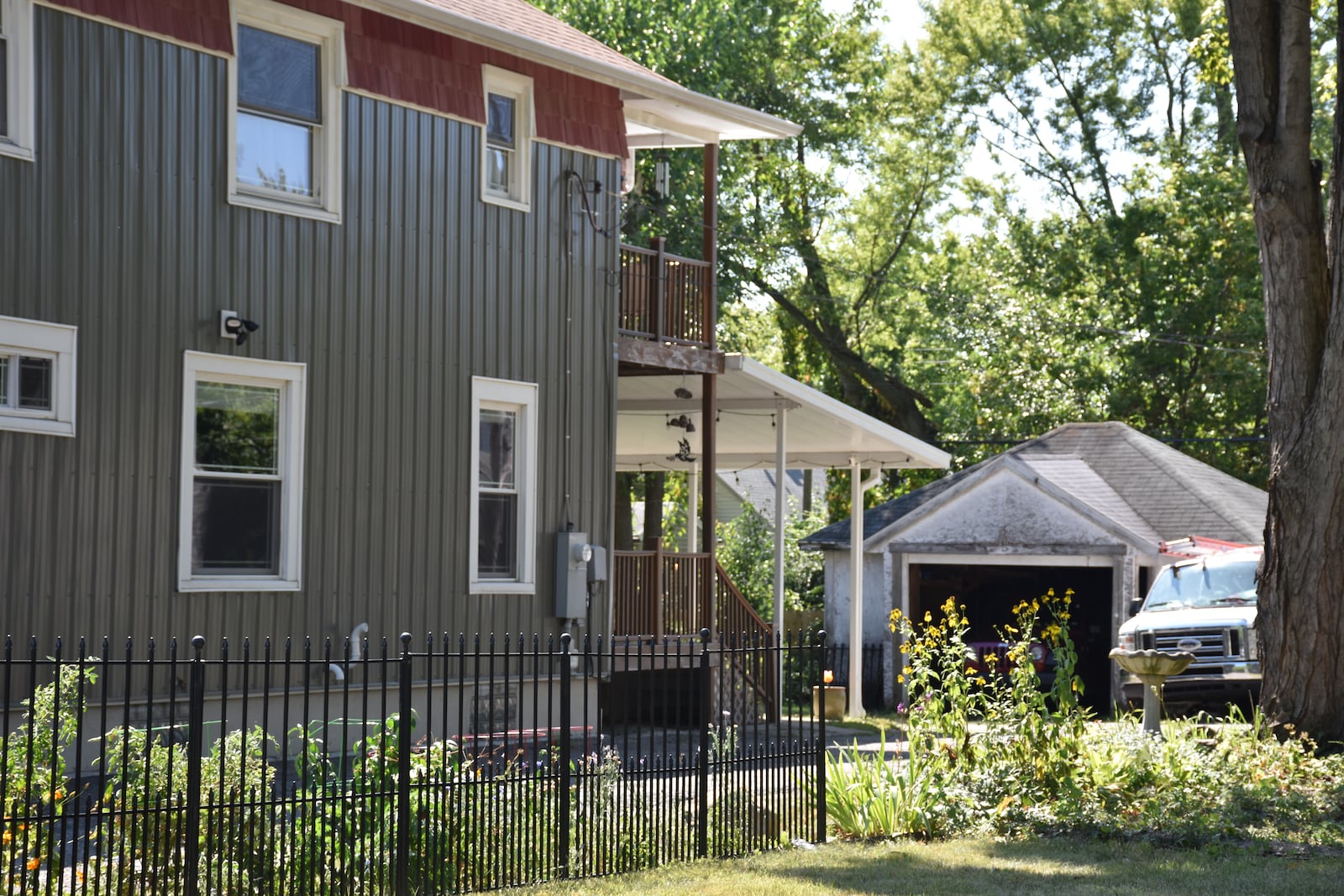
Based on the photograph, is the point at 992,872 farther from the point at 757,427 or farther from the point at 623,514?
the point at 623,514

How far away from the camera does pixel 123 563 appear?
13.1m

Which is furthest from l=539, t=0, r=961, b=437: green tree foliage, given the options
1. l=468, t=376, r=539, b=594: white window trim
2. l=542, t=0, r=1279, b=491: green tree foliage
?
l=468, t=376, r=539, b=594: white window trim

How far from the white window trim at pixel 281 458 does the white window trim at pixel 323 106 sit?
1408 mm

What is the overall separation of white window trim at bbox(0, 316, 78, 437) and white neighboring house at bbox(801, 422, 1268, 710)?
17196mm

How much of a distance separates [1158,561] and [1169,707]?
565cm

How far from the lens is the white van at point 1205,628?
20.1 metres

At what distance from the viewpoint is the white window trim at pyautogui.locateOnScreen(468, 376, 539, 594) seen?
16.1 metres

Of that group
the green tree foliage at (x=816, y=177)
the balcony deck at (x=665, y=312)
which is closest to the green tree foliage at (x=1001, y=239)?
the green tree foliage at (x=816, y=177)

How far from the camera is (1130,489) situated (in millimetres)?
29578

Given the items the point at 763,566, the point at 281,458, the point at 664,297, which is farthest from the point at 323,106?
the point at 763,566

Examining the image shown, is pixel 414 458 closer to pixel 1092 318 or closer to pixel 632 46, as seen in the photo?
pixel 632 46

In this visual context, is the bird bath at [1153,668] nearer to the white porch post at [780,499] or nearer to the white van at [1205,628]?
the white van at [1205,628]

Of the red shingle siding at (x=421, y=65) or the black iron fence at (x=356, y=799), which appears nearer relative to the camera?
the black iron fence at (x=356, y=799)

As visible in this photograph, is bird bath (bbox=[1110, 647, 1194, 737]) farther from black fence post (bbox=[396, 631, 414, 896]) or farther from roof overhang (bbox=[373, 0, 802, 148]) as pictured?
black fence post (bbox=[396, 631, 414, 896])
